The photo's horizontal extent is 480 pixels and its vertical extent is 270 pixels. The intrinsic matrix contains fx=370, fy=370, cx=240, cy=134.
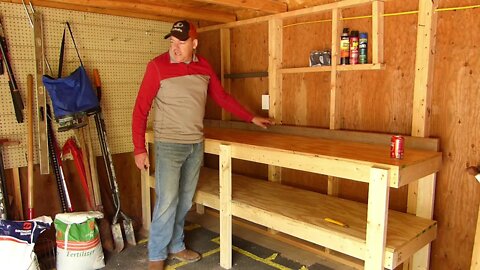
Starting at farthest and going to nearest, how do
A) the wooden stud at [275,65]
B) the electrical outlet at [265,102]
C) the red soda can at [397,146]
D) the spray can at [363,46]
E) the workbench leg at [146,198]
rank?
1. the workbench leg at [146,198]
2. the electrical outlet at [265,102]
3. the wooden stud at [275,65]
4. the spray can at [363,46]
5. the red soda can at [397,146]

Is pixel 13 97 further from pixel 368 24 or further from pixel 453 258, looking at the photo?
pixel 453 258

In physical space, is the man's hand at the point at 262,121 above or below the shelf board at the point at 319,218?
above

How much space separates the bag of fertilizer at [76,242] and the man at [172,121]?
417 millimetres

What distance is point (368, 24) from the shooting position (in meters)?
2.37

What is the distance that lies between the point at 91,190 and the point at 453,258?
2.55 metres

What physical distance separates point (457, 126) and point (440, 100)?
17cm

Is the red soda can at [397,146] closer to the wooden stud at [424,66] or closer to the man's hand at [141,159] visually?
the wooden stud at [424,66]

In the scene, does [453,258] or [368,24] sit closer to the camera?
[453,258]

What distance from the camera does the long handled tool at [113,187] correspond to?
2932 millimetres

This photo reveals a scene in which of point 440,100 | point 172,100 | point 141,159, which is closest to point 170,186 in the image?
point 141,159

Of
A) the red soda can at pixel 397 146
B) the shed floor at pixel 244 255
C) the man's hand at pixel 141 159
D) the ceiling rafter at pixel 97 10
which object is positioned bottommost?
the shed floor at pixel 244 255

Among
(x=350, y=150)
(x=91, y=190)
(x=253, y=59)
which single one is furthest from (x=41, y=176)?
(x=350, y=150)

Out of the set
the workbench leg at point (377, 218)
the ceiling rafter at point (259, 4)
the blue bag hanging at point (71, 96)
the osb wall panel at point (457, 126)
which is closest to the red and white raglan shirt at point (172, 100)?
the ceiling rafter at point (259, 4)

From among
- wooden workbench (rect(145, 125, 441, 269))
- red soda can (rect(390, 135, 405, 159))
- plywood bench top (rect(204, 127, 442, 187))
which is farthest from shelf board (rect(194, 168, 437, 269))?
red soda can (rect(390, 135, 405, 159))
